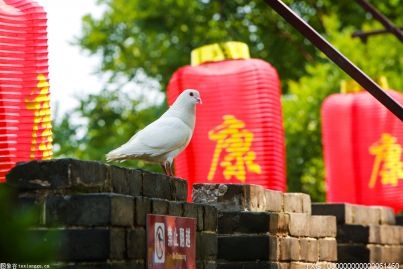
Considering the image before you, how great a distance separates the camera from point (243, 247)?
259 inches

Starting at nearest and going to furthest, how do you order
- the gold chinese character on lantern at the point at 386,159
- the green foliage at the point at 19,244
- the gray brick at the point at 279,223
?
the green foliage at the point at 19,244 → the gray brick at the point at 279,223 → the gold chinese character on lantern at the point at 386,159

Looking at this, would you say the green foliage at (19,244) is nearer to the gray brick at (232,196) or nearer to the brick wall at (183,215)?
the brick wall at (183,215)

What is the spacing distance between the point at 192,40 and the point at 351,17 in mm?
2825

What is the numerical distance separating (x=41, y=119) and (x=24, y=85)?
16 centimetres

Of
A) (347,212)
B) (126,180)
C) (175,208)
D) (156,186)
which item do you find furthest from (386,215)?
(126,180)

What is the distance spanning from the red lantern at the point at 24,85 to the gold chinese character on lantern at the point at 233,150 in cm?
303

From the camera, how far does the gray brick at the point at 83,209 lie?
4.30 metres

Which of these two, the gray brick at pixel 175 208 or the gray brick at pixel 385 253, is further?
the gray brick at pixel 385 253

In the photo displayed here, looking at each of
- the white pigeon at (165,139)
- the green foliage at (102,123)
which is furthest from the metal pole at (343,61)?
the green foliage at (102,123)

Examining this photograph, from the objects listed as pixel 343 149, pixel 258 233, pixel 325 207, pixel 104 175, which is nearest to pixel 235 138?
pixel 325 207

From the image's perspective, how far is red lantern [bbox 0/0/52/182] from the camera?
5.11 m

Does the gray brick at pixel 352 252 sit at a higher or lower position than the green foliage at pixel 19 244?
higher

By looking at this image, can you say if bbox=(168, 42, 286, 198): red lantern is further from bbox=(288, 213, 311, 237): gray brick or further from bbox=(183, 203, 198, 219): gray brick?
bbox=(183, 203, 198, 219): gray brick

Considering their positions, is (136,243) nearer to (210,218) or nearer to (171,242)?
(171,242)
